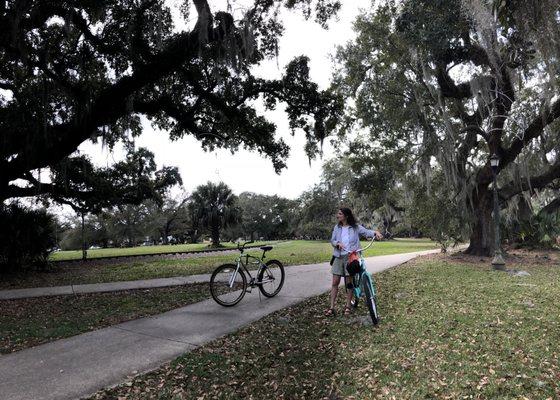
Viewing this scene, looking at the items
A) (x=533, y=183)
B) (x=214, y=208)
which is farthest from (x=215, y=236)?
(x=533, y=183)

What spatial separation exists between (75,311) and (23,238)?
900cm

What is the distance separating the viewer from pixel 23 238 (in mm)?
14227

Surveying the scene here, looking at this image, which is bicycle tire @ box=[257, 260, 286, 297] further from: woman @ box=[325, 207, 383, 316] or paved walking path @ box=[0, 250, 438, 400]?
woman @ box=[325, 207, 383, 316]

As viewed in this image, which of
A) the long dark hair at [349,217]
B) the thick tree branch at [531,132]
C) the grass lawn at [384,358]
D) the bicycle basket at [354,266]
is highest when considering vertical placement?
the thick tree branch at [531,132]

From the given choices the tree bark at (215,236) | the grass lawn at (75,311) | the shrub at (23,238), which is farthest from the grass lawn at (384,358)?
the tree bark at (215,236)

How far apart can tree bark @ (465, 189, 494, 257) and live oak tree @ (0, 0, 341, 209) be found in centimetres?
927

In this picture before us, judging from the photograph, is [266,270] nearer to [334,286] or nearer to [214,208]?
[334,286]

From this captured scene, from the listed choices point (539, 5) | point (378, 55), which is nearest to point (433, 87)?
point (378, 55)

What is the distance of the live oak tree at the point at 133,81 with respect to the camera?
346 inches

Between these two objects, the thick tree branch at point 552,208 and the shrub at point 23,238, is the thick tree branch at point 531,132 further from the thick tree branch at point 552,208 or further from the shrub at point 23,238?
the shrub at point 23,238

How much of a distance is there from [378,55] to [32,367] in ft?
52.0

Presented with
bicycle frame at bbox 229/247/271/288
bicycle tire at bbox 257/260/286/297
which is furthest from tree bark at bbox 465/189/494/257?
bicycle frame at bbox 229/247/271/288

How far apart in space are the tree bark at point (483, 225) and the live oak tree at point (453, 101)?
0.04 metres

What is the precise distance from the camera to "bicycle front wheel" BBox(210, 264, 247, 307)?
23.8ft
